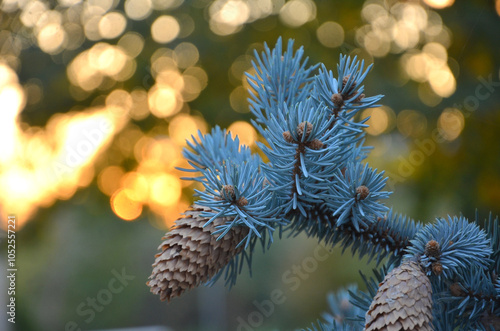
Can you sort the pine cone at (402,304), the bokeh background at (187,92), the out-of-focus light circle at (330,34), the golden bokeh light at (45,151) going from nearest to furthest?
1. the pine cone at (402,304)
2. the bokeh background at (187,92)
3. the out-of-focus light circle at (330,34)
4. the golden bokeh light at (45,151)

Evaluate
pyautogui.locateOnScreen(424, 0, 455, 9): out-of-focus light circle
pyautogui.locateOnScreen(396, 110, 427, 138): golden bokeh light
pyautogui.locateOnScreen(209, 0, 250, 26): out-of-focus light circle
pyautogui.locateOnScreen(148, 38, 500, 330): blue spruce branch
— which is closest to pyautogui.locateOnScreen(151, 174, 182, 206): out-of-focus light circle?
pyautogui.locateOnScreen(209, 0, 250, 26): out-of-focus light circle

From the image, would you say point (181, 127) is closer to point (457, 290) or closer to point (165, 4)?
point (165, 4)

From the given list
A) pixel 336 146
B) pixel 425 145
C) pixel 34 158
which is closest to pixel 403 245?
pixel 336 146

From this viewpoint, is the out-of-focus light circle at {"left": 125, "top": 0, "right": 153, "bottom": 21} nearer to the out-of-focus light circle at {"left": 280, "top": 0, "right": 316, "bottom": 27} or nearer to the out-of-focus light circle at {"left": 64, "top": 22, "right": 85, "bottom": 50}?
the out-of-focus light circle at {"left": 64, "top": 22, "right": 85, "bottom": 50}

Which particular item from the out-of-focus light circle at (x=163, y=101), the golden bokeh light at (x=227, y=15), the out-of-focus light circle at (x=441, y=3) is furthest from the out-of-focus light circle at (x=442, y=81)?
the out-of-focus light circle at (x=163, y=101)

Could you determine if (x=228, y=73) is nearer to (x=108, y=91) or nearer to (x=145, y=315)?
(x=108, y=91)

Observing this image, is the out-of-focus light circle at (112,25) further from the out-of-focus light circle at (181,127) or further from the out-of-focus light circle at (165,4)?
the out-of-focus light circle at (181,127)
